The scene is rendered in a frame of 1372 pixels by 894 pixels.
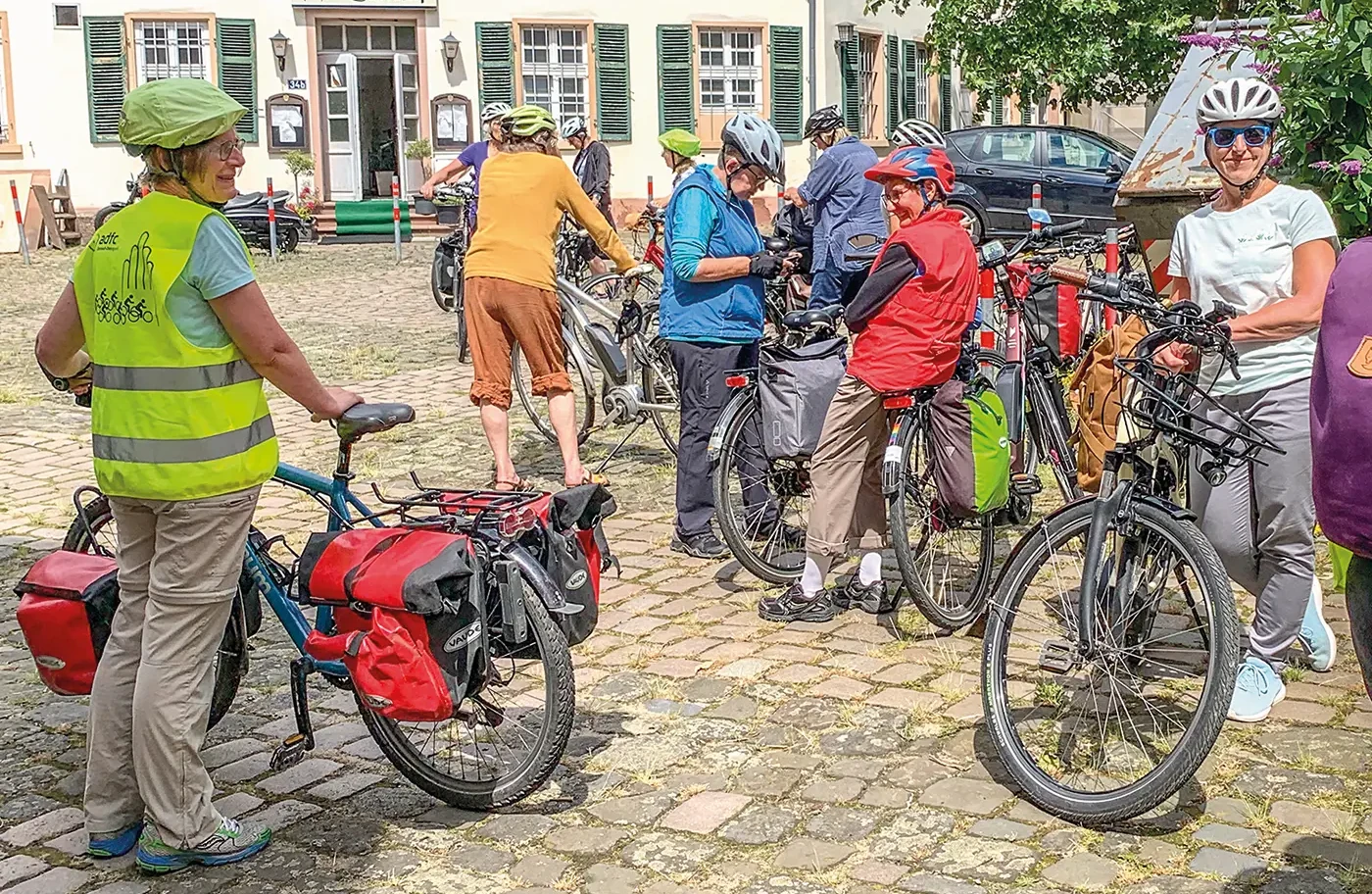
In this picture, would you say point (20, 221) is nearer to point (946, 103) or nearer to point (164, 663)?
point (946, 103)

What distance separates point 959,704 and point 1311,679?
3.84ft

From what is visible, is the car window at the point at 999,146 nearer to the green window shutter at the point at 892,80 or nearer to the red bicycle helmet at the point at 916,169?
the green window shutter at the point at 892,80

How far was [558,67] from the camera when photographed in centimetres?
2733

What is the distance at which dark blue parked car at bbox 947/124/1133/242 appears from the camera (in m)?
20.5

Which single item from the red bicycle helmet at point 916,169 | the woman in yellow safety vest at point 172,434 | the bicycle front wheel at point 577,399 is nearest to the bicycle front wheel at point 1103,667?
the red bicycle helmet at point 916,169

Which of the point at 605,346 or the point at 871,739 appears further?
the point at 605,346

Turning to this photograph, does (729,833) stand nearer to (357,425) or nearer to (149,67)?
(357,425)

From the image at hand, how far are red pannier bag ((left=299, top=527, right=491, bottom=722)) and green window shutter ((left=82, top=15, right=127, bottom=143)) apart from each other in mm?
23312

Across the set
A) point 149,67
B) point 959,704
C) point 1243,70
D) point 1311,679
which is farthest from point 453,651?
point 149,67

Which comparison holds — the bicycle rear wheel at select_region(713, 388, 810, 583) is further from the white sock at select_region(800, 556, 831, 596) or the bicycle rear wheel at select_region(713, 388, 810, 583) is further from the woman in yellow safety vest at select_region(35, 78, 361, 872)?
the woman in yellow safety vest at select_region(35, 78, 361, 872)

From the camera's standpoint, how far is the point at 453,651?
13.9 ft

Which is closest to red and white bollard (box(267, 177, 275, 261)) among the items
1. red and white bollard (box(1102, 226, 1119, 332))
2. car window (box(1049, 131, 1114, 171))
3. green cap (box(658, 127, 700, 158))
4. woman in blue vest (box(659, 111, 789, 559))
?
car window (box(1049, 131, 1114, 171))

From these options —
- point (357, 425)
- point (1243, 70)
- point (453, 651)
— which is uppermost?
point (1243, 70)

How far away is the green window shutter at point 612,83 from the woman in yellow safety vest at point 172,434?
2356 centimetres
